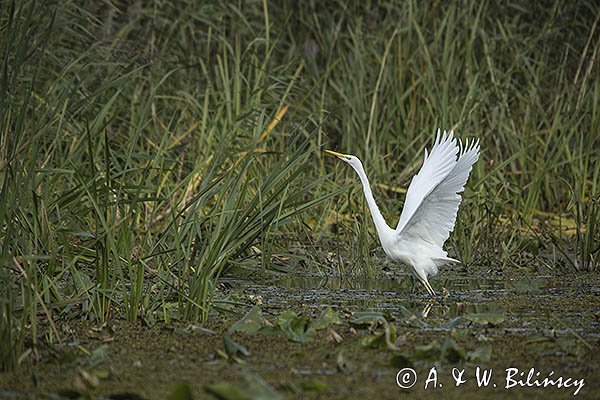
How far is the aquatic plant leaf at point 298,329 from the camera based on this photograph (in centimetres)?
403

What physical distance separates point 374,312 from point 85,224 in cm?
187

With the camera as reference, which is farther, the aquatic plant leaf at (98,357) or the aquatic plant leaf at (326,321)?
the aquatic plant leaf at (326,321)

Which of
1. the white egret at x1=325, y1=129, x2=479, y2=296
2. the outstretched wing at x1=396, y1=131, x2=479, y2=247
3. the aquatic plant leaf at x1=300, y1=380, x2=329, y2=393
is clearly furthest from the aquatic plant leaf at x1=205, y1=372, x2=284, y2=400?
the white egret at x1=325, y1=129, x2=479, y2=296

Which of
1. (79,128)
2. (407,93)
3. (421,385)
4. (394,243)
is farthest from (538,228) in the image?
(421,385)

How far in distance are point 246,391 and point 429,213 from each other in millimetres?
2807

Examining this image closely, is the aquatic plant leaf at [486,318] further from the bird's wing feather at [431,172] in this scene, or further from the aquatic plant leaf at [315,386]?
the aquatic plant leaf at [315,386]

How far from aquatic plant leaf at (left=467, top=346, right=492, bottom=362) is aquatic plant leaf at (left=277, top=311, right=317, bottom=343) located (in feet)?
2.20

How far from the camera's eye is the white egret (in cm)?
543

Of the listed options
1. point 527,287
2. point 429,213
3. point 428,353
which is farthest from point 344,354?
point 527,287

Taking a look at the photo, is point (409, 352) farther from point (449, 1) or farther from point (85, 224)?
point (449, 1)

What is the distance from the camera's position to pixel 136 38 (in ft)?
28.0

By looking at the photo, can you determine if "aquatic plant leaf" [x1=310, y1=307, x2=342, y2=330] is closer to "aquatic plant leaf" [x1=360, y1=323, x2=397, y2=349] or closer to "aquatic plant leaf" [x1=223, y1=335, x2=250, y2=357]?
"aquatic plant leaf" [x1=360, y1=323, x2=397, y2=349]

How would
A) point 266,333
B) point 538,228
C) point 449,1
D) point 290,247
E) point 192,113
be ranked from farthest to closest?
point 449,1 < point 192,113 < point 538,228 < point 290,247 < point 266,333

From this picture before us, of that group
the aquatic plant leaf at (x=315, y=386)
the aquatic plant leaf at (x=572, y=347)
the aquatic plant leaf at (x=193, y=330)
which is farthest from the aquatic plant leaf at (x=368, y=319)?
the aquatic plant leaf at (x=315, y=386)
